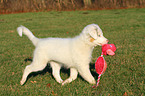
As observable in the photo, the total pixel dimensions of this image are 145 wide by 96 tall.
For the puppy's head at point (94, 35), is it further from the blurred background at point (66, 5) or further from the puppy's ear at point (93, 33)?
the blurred background at point (66, 5)

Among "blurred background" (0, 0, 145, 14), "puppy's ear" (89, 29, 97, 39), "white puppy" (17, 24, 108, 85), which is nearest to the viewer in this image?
"puppy's ear" (89, 29, 97, 39)

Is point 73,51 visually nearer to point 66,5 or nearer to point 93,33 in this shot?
point 93,33

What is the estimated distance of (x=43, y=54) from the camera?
429 centimetres

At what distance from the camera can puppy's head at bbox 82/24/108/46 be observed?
3.80 m

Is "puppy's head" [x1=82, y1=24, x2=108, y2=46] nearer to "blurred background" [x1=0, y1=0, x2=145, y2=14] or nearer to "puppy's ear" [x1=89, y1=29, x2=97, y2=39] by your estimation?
"puppy's ear" [x1=89, y1=29, x2=97, y2=39]

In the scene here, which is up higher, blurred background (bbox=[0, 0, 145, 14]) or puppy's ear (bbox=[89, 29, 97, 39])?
blurred background (bbox=[0, 0, 145, 14])

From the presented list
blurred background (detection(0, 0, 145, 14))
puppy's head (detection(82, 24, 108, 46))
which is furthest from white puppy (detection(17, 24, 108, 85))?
blurred background (detection(0, 0, 145, 14))

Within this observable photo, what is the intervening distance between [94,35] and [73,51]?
1.94ft

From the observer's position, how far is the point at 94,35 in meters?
3.80

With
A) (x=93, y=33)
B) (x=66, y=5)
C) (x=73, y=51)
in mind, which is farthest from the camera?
(x=66, y=5)

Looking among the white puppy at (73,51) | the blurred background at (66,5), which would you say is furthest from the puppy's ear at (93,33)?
the blurred background at (66,5)

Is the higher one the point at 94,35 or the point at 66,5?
the point at 66,5

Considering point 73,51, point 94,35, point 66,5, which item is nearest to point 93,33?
point 94,35

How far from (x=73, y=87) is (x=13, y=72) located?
1.94 m
